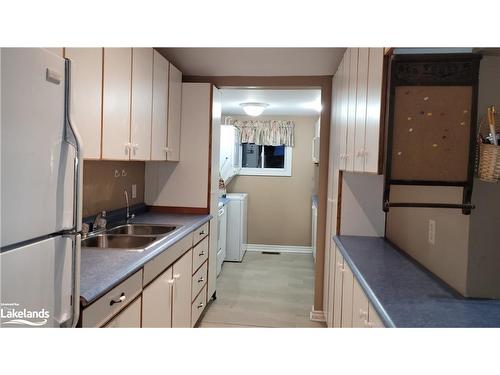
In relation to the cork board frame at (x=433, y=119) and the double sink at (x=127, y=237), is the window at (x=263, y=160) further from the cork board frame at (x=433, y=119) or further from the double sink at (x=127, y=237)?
the cork board frame at (x=433, y=119)

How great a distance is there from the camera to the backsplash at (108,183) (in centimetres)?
233

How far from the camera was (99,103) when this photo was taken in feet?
6.15

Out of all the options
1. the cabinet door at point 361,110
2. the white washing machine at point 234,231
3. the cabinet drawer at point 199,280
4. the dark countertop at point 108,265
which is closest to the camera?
the dark countertop at point 108,265

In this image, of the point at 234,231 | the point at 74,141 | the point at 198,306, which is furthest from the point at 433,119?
the point at 234,231

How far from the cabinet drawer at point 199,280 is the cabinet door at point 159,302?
21.4 inches

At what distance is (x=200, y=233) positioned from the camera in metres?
2.96

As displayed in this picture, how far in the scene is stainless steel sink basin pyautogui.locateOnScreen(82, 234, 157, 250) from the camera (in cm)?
223

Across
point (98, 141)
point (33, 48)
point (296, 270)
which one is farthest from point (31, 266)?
point (296, 270)

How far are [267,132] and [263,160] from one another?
485 millimetres

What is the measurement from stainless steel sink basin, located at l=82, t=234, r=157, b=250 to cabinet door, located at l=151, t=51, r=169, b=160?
24.7 inches

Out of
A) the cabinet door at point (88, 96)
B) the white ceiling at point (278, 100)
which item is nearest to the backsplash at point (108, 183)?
the cabinet door at point (88, 96)

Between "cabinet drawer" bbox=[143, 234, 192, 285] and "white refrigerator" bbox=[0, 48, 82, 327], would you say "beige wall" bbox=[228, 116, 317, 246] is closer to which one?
"cabinet drawer" bbox=[143, 234, 192, 285]

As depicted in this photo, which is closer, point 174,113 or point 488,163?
point 488,163

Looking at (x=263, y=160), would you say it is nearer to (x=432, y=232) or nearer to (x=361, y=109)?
(x=361, y=109)
